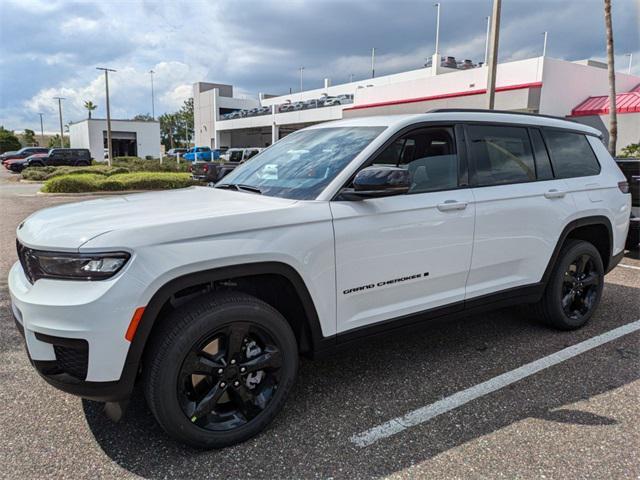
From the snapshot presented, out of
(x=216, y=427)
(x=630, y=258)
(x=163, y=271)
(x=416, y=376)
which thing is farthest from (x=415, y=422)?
(x=630, y=258)

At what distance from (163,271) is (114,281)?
0.73ft

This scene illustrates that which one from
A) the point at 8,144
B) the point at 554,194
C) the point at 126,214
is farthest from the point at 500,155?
the point at 8,144

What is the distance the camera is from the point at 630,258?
756 centimetres

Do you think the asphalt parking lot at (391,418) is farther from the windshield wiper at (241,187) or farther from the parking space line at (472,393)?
the windshield wiper at (241,187)

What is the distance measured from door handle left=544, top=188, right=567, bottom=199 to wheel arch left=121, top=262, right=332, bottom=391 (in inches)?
91.6

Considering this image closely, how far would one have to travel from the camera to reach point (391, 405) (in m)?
3.12

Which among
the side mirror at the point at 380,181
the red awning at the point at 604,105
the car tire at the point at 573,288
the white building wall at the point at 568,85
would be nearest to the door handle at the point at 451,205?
the side mirror at the point at 380,181

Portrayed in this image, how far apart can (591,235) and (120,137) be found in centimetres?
6347

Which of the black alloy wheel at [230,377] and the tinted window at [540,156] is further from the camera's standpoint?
the tinted window at [540,156]

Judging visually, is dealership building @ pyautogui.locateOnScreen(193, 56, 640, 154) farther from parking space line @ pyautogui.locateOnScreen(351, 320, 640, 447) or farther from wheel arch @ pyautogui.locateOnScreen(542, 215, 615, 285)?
parking space line @ pyautogui.locateOnScreen(351, 320, 640, 447)

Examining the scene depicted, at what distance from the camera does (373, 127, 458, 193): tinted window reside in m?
3.39

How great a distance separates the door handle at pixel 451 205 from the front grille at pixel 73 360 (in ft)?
7.62

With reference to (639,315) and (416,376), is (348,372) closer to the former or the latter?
(416,376)

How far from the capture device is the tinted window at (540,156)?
13.4 feet
